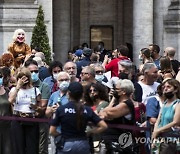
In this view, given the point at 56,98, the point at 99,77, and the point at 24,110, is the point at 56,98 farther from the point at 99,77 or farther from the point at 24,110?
the point at 99,77

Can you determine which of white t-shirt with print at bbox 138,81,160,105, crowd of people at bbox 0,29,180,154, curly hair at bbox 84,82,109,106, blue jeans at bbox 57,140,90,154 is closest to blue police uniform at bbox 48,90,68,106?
crowd of people at bbox 0,29,180,154

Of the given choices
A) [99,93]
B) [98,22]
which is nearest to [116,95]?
[99,93]

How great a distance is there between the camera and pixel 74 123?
13.4 metres

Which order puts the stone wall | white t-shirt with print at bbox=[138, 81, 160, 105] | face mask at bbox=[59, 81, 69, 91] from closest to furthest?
1. face mask at bbox=[59, 81, 69, 91]
2. white t-shirt with print at bbox=[138, 81, 160, 105]
3. the stone wall

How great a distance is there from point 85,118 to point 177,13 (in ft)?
61.0

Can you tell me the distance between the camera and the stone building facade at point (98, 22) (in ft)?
101

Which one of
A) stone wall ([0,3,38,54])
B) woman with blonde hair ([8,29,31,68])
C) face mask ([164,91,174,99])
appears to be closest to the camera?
face mask ([164,91,174,99])

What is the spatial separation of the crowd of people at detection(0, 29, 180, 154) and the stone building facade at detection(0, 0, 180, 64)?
37.7 feet

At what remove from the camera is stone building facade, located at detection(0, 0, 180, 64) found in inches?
1208

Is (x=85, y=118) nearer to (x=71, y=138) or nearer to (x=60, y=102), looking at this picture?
(x=71, y=138)

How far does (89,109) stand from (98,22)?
2208 centimetres

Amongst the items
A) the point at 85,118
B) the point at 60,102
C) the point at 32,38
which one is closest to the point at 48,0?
the point at 32,38

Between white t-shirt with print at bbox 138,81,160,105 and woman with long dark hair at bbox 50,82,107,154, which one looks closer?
woman with long dark hair at bbox 50,82,107,154

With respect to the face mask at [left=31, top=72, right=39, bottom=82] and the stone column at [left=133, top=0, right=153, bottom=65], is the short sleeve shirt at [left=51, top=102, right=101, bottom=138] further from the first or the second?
the stone column at [left=133, top=0, right=153, bottom=65]
